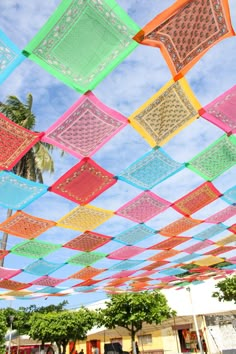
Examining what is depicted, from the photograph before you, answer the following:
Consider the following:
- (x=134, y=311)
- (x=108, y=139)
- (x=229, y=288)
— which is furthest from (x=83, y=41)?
(x=134, y=311)

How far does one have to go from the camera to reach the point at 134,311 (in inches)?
595

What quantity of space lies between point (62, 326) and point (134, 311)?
5.78m

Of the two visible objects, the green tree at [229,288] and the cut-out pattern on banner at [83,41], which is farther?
→ the green tree at [229,288]

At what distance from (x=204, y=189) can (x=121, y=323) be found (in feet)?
39.3

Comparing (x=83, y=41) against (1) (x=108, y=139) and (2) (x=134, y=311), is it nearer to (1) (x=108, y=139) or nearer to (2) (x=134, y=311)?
(1) (x=108, y=139)

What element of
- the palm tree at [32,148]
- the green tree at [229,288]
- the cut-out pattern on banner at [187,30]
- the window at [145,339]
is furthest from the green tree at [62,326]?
the cut-out pattern on banner at [187,30]

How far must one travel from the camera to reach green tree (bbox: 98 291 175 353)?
1499 cm

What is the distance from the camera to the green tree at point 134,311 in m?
15.0

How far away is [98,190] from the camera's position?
5328mm

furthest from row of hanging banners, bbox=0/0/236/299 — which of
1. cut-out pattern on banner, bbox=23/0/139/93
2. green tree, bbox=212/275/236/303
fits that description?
green tree, bbox=212/275/236/303

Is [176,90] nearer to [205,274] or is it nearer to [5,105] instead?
[205,274]

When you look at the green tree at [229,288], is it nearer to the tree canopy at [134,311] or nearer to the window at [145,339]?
the tree canopy at [134,311]

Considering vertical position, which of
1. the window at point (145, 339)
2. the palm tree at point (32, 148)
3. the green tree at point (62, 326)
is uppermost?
the palm tree at point (32, 148)

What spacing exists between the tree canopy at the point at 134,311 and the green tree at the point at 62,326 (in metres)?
3.32
